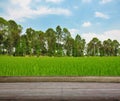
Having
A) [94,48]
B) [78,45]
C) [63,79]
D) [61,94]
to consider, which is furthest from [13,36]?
[61,94]

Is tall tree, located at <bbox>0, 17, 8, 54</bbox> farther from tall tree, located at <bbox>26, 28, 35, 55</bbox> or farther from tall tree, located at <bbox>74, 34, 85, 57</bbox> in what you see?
tall tree, located at <bbox>74, 34, 85, 57</bbox>

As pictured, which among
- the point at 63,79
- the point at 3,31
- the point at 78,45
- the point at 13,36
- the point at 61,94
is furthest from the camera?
the point at 78,45

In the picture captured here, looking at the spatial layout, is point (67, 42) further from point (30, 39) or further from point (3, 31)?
point (3, 31)

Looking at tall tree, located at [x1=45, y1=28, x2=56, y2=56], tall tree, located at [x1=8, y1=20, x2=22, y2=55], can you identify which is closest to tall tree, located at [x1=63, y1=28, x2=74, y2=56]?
tall tree, located at [x1=45, y1=28, x2=56, y2=56]

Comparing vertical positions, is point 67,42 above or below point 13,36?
below

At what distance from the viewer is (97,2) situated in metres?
9.71

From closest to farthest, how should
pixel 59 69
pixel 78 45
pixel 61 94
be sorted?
1. pixel 61 94
2. pixel 59 69
3. pixel 78 45

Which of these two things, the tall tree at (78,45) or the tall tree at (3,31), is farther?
the tall tree at (78,45)

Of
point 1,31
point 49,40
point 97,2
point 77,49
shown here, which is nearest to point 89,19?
point 97,2

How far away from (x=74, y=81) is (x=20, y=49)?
1093 inches

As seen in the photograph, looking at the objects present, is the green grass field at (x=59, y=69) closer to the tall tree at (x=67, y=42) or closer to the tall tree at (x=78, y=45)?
the tall tree at (x=67, y=42)

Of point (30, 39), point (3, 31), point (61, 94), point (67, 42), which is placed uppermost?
point (3, 31)

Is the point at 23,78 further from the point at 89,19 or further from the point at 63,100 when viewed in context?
the point at 89,19

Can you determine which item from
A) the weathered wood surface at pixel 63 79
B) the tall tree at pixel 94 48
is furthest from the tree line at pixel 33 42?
the weathered wood surface at pixel 63 79
